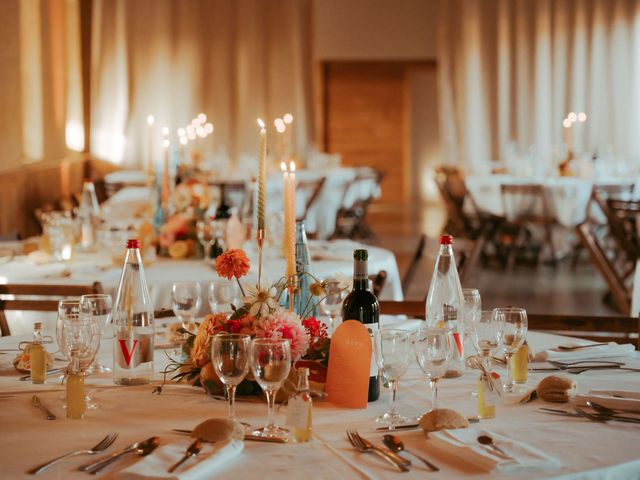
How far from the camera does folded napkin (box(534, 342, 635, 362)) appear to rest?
2336mm

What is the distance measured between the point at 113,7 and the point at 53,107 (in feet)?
11.5

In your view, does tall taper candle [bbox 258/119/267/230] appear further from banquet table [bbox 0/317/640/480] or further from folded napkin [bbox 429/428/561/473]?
folded napkin [bbox 429/428/561/473]

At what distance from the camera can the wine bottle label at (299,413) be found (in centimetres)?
169

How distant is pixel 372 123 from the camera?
15.7 m

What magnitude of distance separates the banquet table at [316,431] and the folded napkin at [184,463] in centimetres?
1

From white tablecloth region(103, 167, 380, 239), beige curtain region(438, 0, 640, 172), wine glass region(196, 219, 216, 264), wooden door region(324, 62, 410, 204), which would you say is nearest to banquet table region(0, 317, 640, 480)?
wine glass region(196, 219, 216, 264)

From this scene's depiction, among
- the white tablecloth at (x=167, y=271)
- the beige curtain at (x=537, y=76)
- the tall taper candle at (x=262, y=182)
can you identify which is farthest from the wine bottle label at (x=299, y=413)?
the beige curtain at (x=537, y=76)

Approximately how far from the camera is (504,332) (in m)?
2.08

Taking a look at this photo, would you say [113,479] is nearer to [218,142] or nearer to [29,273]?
[29,273]

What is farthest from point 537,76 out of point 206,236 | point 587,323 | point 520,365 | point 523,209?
point 520,365

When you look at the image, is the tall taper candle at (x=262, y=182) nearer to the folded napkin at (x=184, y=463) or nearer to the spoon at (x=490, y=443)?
the folded napkin at (x=184, y=463)

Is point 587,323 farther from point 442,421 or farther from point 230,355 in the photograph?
point 230,355

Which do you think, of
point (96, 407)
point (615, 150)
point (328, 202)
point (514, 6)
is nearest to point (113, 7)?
point (328, 202)

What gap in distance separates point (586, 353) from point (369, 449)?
3.03ft
